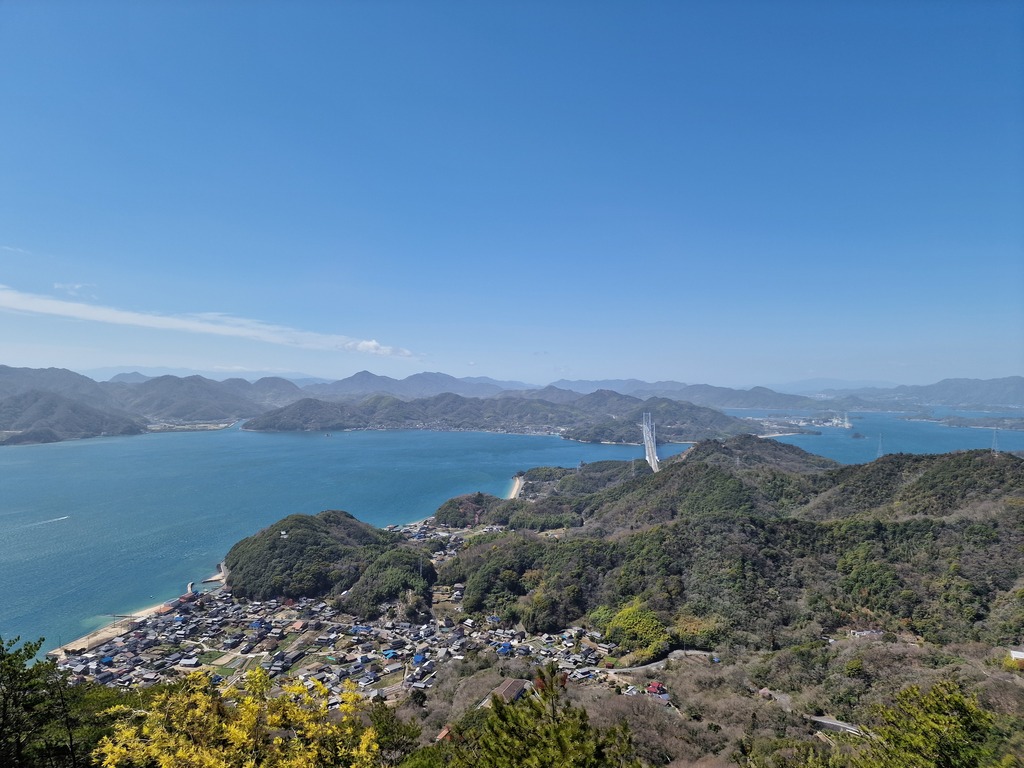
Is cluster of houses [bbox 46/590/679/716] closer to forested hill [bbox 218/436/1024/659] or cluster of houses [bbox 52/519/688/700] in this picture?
cluster of houses [bbox 52/519/688/700]

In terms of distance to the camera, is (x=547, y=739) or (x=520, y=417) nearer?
(x=547, y=739)

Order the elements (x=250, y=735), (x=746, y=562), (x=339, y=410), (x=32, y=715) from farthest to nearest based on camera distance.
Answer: (x=339, y=410) → (x=746, y=562) → (x=32, y=715) → (x=250, y=735)

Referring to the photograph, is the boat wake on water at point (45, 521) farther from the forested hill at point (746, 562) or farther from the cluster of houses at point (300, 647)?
the cluster of houses at point (300, 647)

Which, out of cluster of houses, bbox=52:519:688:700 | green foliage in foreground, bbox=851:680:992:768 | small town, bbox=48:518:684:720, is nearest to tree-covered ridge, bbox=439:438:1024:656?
cluster of houses, bbox=52:519:688:700

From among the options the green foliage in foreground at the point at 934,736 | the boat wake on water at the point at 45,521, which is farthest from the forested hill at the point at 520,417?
the green foliage in foreground at the point at 934,736

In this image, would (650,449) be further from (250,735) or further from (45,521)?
(250,735)

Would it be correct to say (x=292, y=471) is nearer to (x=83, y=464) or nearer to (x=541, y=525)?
(x=83, y=464)

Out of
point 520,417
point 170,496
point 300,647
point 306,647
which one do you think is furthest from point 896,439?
point 170,496

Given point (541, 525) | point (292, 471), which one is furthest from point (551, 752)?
point (292, 471)
